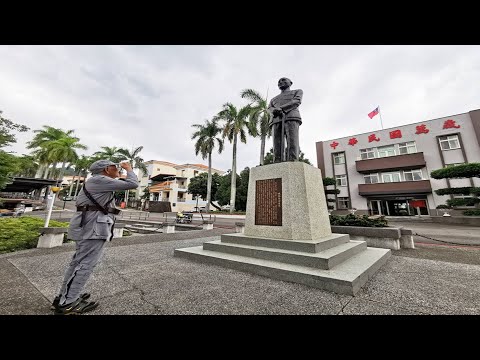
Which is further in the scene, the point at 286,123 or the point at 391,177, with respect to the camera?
the point at 391,177

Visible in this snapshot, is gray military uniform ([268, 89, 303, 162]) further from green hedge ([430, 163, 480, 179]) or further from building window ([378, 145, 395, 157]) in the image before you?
building window ([378, 145, 395, 157])

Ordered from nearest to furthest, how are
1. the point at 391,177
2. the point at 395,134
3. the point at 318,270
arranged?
the point at 318,270 → the point at 391,177 → the point at 395,134

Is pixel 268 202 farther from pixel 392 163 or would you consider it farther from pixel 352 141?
pixel 352 141

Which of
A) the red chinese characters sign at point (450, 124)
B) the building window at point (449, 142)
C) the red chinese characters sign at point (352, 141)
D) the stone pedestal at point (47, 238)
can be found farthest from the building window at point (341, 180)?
the stone pedestal at point (47, 238)

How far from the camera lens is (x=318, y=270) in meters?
3.47

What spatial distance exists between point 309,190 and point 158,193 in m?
44.6

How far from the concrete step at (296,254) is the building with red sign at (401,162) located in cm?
2201

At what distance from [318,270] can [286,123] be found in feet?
14.0

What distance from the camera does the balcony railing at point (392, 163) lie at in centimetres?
2156

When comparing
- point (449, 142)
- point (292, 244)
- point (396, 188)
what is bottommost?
point (292, 244)

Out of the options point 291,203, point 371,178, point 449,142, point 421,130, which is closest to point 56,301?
point 291,203
